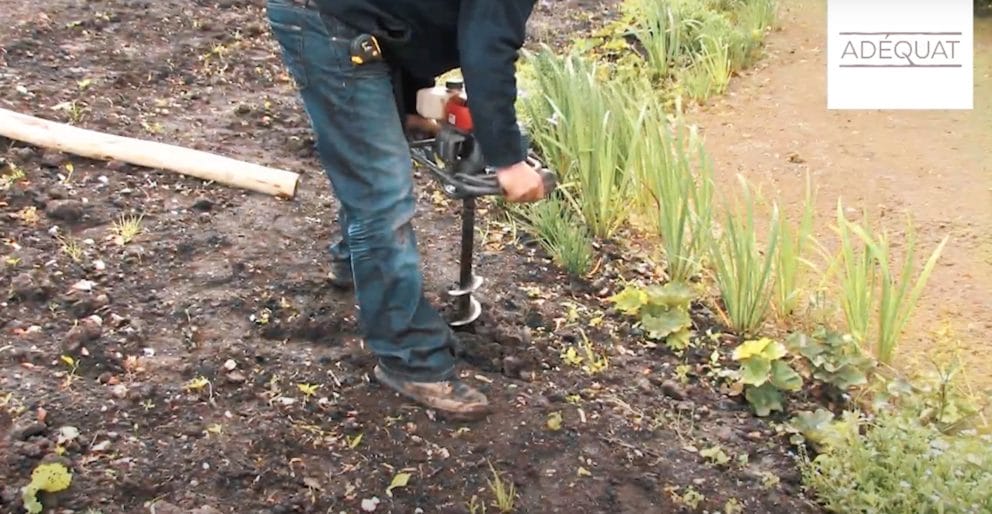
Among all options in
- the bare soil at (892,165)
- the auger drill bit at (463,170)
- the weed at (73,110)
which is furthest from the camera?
the weed at (73,110)

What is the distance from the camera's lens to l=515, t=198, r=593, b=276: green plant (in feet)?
9.48

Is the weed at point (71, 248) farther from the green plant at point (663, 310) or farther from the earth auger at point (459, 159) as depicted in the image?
the green plant at point (663, 310)

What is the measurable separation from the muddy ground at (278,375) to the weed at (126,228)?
0.02 m

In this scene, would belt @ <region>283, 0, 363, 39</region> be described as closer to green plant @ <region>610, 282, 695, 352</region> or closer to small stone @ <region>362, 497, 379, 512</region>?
small stone @ <region>362, 497, 379, 512</region>

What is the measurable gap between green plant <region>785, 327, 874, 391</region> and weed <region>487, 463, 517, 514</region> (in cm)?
84

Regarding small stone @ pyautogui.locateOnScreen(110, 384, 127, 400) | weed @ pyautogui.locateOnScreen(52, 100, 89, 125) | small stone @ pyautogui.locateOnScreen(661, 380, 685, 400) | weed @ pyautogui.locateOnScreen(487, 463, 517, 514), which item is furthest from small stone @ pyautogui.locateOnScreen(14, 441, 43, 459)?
weed @ pyautogui.locateOnScreen(52, 100, 89, 125)

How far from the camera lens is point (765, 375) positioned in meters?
2.41

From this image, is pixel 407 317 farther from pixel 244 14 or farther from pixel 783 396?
pixel 244 14

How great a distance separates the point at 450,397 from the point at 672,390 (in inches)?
21.4

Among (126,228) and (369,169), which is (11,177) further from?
(369,169)

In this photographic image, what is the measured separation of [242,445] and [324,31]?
0.83 metres

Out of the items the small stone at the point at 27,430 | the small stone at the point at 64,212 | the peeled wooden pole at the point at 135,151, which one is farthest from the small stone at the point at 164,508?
the peeled wooden pole at the point at 135,151

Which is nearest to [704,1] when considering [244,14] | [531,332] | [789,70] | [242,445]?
[789,70]

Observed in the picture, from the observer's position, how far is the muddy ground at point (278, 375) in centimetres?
207
